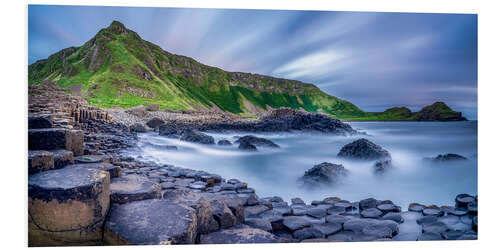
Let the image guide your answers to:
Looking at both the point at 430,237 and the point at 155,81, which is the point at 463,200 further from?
the point at 155,81

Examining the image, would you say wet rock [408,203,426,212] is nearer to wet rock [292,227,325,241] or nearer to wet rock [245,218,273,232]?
wet rock [292,227,325,241]

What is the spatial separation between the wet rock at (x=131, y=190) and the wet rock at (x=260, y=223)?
87 centimetres

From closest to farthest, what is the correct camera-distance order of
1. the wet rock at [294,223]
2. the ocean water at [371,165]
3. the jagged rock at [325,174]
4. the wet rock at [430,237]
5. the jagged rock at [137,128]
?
the wet rock at [294,223] < the wet rock at [430,237] < the ocean water at [371,165] < the jagged rock at [325,174] < the jagged rock at [137,128]

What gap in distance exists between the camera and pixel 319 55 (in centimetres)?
440

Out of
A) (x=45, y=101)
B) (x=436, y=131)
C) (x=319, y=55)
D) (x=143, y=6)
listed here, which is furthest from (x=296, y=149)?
(x=45, y=101)

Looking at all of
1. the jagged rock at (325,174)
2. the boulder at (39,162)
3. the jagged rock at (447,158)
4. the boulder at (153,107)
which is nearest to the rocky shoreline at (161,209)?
the boulder at (39,162)

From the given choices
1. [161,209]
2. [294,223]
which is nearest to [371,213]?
[294,223]

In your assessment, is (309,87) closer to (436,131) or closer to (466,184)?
(436,131)

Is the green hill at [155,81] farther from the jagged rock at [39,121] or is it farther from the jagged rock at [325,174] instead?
the jagged rock at [325,174]

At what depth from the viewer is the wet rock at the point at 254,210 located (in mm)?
2941

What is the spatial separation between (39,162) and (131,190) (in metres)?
0.76

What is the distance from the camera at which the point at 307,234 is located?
8.76 feet

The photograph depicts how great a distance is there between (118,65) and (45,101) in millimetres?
1709

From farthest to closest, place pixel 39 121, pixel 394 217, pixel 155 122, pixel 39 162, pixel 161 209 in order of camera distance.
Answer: pixel 155 122 < pixel 394 217 < pixel 39 121 < pixel 39 162 < pixel 161 209
